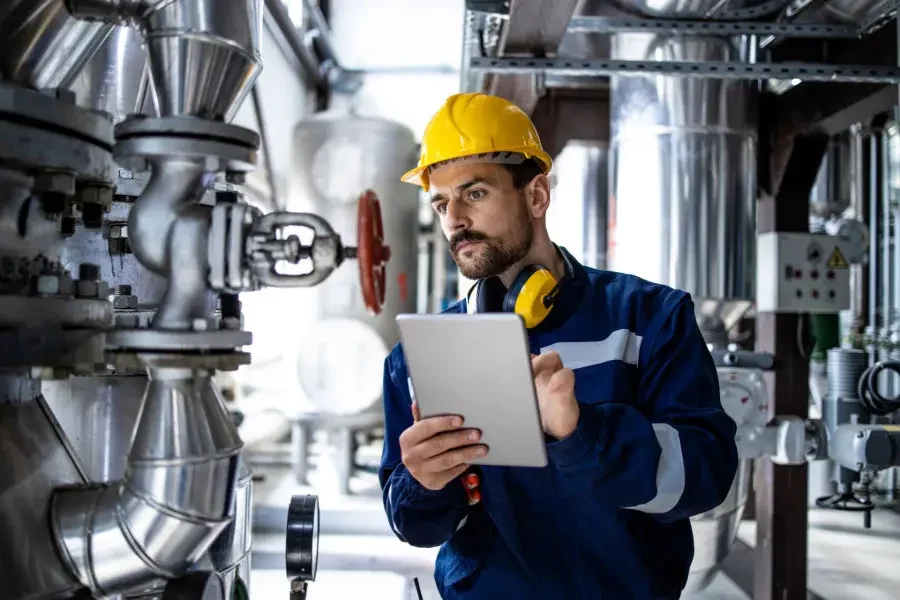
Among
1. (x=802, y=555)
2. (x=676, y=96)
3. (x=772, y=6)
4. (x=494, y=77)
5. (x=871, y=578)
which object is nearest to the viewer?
(x=772, y=6)

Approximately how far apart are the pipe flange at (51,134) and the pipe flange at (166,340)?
18 cm

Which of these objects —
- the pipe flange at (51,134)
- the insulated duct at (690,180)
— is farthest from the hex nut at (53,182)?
the insulated duct at (690,180)

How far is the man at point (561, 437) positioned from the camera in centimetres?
99

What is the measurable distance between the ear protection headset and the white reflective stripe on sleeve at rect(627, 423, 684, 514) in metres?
0.25

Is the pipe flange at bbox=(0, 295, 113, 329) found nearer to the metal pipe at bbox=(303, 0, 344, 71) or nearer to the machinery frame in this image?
the machinery frame

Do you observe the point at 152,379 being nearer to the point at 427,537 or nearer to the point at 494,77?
the point at 427,537

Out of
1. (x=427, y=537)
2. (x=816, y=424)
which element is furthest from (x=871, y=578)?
(x=427, y=537)

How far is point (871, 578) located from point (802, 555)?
673mm

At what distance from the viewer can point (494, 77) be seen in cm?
262

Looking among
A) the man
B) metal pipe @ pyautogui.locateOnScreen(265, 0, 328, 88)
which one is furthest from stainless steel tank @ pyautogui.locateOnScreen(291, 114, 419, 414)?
the man

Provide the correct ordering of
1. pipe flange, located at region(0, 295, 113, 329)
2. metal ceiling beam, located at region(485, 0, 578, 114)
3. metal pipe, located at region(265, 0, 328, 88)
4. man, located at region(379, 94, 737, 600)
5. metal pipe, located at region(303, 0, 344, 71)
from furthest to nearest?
metal pipe, located at region(303, 0, 344, 71) < metal pipe, located at region(265, 0, 328, 88) < metal ceiling beam, located at region(485, 0, 578, 114) < man, located at region(379, 94, 737, 600) < pipe flange, located at region(0, 295, 113, 329)

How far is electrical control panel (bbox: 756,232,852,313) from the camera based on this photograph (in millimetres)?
2764

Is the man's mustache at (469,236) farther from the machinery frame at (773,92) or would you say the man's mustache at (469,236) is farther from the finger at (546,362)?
the machinery frame at (773,92)

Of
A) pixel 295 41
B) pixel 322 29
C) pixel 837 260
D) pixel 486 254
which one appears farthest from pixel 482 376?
pixel 322 29
